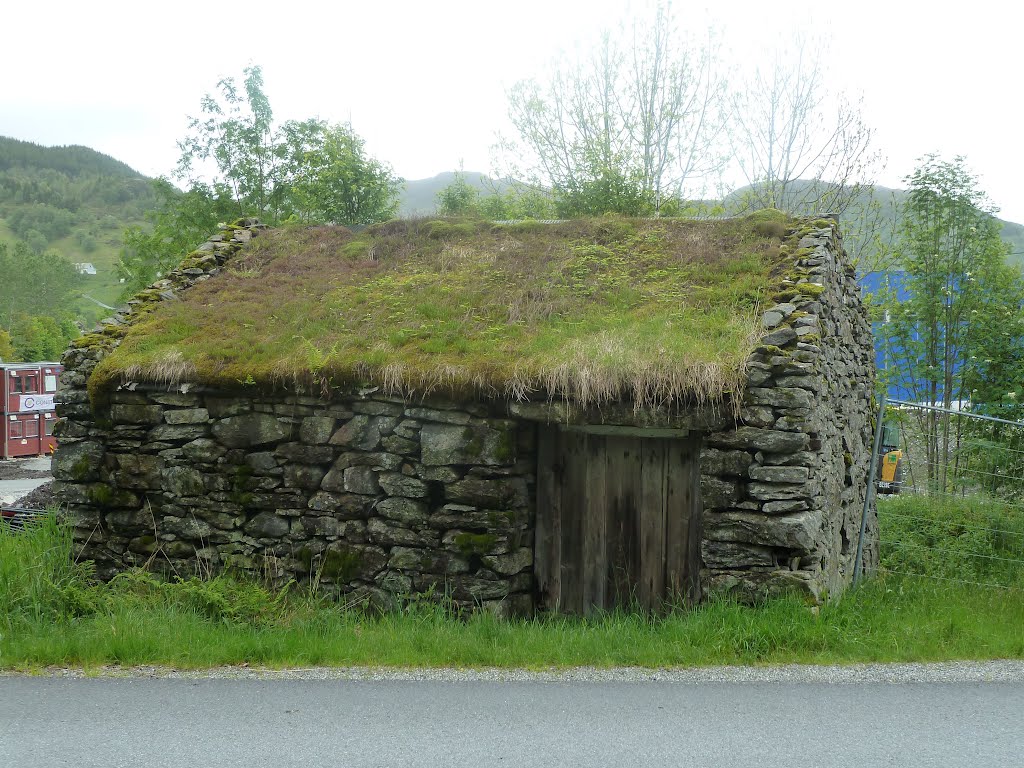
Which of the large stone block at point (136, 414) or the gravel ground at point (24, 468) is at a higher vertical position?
the large stone block at point (136, 414)

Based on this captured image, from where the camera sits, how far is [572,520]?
7.36 m

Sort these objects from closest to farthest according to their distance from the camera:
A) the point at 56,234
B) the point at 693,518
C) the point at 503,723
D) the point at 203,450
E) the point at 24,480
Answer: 1. the point at 503,723
2. the point at 693,518
3. the point at 203,450
4. the point at 24,480
5. the point at 56,234

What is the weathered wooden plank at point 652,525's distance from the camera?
23.1 ft

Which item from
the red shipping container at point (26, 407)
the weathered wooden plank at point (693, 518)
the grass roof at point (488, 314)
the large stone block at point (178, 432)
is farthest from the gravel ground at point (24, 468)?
the weathered wooden plank at point (693, 518)

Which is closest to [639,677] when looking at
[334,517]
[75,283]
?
[334,517]

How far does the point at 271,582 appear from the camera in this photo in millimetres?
7402

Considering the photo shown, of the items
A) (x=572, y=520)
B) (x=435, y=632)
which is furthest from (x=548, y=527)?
(x=435, y=632)

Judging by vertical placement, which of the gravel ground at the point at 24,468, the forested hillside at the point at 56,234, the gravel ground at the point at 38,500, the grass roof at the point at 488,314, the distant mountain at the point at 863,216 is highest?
the forested hillside at the point at 56,234

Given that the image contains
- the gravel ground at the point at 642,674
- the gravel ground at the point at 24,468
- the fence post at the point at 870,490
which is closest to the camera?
the gravel ground at the point at 642,674

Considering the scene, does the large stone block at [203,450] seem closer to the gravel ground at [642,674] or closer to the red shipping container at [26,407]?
the gravel ground at [642,674]

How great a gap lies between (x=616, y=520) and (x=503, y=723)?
298 centimetres

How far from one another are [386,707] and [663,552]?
3.14m

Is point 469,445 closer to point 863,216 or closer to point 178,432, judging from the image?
point 178,432

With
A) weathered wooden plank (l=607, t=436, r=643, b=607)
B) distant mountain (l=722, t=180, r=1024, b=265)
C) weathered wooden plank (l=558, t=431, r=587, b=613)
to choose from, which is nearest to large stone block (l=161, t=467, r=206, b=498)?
weathered wooden plank (l=558, t=431, r=587, b=613)
